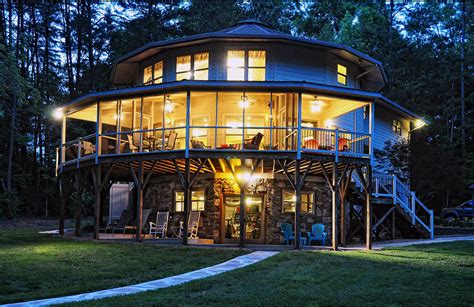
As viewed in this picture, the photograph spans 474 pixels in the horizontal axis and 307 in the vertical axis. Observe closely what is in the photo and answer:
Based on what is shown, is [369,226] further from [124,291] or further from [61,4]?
[61,4]

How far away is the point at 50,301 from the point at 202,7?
117 ft

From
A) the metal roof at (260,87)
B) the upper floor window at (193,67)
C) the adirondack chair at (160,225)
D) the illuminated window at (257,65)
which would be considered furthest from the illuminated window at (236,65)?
the adirondack chair at (160,225)

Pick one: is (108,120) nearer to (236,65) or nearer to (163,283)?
(236,65)

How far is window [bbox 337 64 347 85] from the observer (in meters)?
23.4

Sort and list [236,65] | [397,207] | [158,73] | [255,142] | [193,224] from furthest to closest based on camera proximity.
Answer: [158,73]
[397,207]
[236,65]
[193,224]
[255,142]

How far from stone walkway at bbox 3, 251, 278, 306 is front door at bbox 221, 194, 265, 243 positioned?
16.5ft

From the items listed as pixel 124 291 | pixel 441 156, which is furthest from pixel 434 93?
pixel 124 291

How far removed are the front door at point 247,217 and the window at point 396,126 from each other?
1203 cm

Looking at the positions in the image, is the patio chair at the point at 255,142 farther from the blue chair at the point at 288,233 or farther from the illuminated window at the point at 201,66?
the illuminated window at the point at 201,66

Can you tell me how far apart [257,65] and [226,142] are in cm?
356

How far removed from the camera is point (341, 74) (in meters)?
23.5

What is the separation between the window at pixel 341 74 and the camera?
921 inches

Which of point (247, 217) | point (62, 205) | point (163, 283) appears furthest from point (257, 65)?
point (163, 283)

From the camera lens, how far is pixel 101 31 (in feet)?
129
